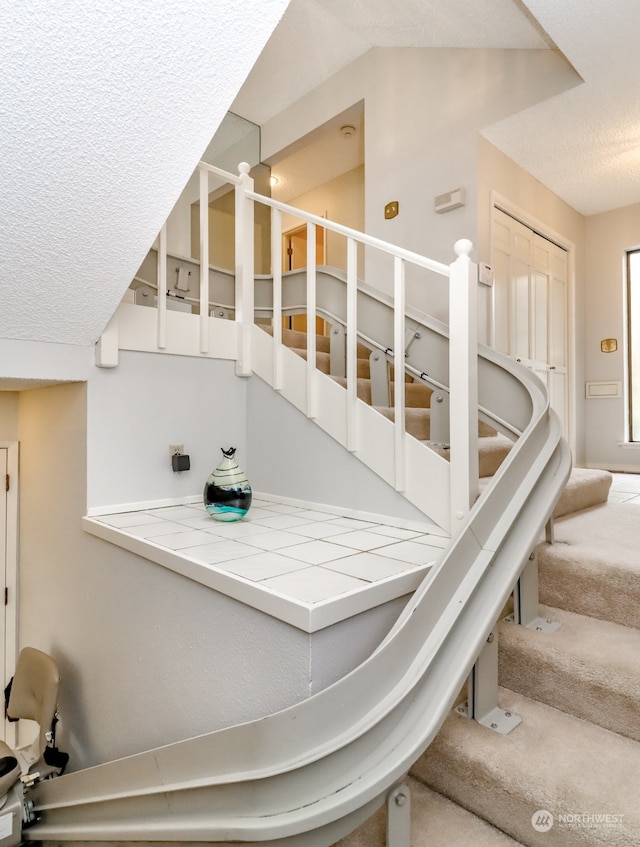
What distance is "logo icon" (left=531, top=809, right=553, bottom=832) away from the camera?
3.46ft

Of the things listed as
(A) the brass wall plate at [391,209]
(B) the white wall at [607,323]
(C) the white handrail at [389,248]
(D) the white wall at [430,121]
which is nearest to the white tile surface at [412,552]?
(C) the white handrail at [389,248]

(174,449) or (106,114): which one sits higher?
(106,114)

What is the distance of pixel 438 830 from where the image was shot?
114 centimetres

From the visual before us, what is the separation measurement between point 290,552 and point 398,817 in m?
0.74

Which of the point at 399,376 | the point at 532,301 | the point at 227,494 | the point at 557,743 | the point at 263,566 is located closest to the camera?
the point at 557,743

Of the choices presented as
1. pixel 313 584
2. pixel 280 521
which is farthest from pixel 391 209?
pixel 313 584

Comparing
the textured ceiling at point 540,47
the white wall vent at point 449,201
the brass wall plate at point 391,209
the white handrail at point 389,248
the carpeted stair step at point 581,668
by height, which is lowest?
the carpeted stair step at point 581,668

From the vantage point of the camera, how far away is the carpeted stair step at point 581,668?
4.10 feet

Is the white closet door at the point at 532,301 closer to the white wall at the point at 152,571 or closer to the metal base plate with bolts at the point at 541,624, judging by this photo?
the white wall at the point at 152,571

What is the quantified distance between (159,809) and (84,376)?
1.59 metres

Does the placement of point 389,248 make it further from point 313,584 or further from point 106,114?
point 313,584

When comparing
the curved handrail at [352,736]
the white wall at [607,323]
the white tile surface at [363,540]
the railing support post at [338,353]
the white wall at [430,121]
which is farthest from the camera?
the white wall at [607,323]

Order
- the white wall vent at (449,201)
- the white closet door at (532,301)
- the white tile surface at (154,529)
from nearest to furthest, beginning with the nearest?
1. the white tile surface at (154,529)
2. the white wall vent at (449,201)
3. the white closet door at (532,301)

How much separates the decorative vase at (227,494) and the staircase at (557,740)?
104 cm
